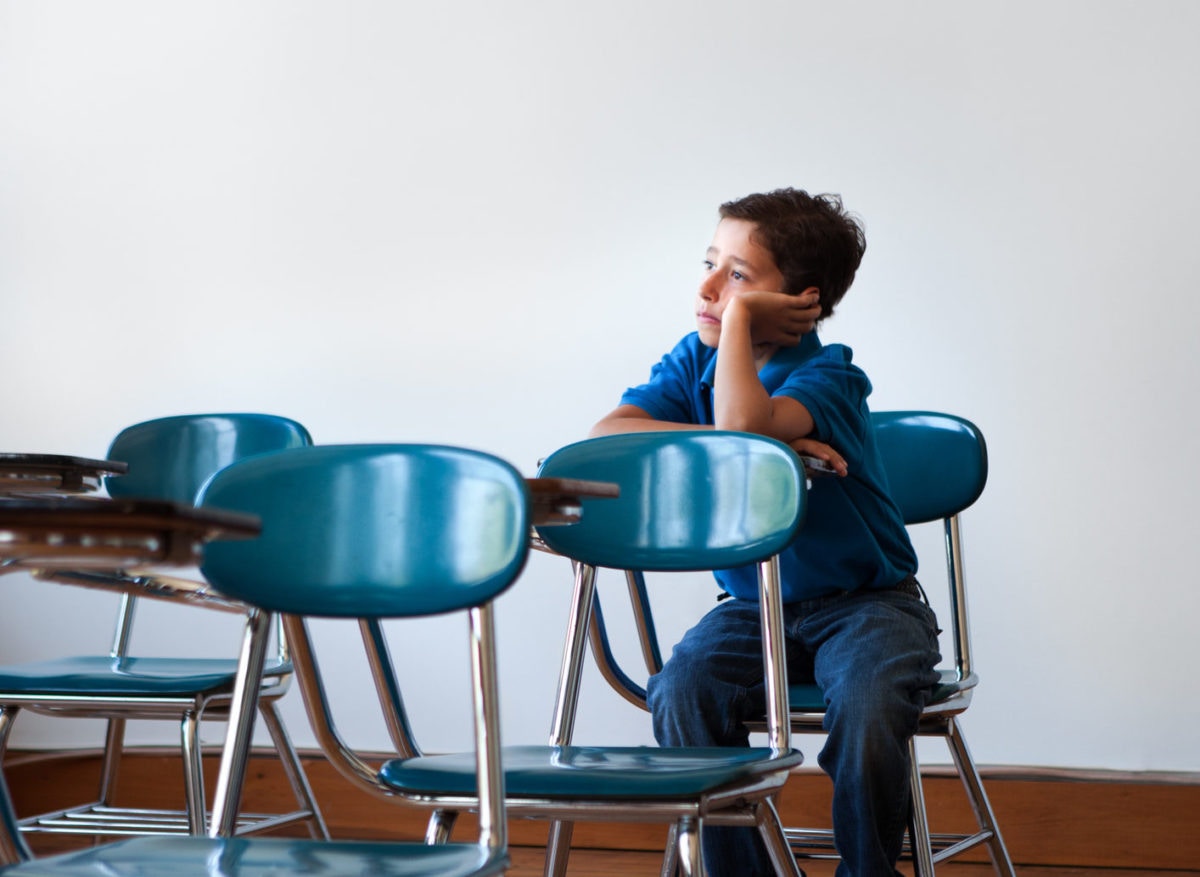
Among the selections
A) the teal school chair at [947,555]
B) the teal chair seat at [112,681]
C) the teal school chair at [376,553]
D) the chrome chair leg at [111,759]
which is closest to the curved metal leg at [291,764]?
the teal chair seat at [112,681]

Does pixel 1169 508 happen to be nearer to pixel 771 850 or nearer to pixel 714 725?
pixel 714 725

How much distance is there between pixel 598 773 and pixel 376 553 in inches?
11.8

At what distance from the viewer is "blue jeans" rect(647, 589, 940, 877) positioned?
58.8 inches

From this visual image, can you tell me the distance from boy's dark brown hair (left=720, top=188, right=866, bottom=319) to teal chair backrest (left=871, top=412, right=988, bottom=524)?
1.08 feet

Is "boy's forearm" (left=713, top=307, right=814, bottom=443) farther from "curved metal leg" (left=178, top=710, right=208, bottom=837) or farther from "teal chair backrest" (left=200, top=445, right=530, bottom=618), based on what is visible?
"curved metal leg" (left=178, top=710, right=208, bottom=837)

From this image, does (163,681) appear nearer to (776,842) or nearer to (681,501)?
(681,501)

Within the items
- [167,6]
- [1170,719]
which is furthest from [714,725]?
[167,6]

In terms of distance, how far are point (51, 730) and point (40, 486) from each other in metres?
1.45

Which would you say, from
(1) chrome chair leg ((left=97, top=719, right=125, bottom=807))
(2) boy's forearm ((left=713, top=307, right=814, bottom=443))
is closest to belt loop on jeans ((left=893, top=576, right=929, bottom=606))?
(2) boy's forearm ((left=713, top=307, right=814, bottom=443))

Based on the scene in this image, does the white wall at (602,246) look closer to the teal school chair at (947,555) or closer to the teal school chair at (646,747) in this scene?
the teal school chair at (947,555)

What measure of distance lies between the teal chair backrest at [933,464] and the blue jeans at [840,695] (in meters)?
0.31

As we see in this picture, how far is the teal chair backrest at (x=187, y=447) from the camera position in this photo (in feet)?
7.59

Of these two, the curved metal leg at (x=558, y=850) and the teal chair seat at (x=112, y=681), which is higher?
the teal chair seat at (x=112, y=681)

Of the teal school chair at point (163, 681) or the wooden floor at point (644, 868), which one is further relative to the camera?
the wooden floor at point (644, 868)
